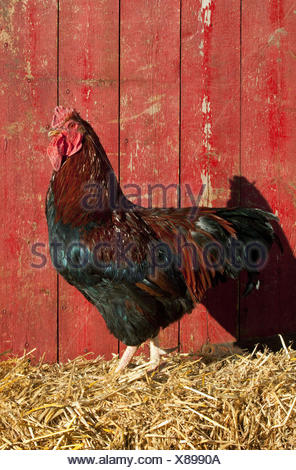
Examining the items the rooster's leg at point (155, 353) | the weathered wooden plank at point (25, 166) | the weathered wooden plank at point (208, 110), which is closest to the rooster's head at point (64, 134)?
the weathered wooden plank at point (25, 166)

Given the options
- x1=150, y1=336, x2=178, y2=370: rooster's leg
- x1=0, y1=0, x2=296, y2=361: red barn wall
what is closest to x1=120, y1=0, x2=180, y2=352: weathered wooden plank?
x1=0, y1=0, x2=296, y2=361: red barn wall

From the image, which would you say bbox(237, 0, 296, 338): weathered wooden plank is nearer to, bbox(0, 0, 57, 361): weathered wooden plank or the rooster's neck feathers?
the rooster's neck feathers

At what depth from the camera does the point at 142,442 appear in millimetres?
2238

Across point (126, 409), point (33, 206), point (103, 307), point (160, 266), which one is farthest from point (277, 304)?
point (33, 206)

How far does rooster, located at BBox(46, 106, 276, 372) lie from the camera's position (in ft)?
9.02

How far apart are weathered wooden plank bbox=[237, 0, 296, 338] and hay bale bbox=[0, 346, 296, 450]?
98cm

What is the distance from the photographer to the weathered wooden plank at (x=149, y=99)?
135 inches

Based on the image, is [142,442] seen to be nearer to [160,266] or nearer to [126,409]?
[126,409]

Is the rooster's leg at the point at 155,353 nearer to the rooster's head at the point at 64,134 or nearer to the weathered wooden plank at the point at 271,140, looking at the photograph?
the weathered wooden plank at the point at 271,140

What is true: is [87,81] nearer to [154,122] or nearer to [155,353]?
[154,122]

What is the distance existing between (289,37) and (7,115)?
7.74 feet

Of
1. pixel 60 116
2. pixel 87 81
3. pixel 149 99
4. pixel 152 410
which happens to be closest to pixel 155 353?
pixel 152 410

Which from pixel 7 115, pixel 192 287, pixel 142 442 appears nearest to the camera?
pixel 142 442

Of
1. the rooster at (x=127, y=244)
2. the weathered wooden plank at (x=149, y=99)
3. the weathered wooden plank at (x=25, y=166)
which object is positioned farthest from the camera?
the weathered wooden plank at (x=149, y=99)
